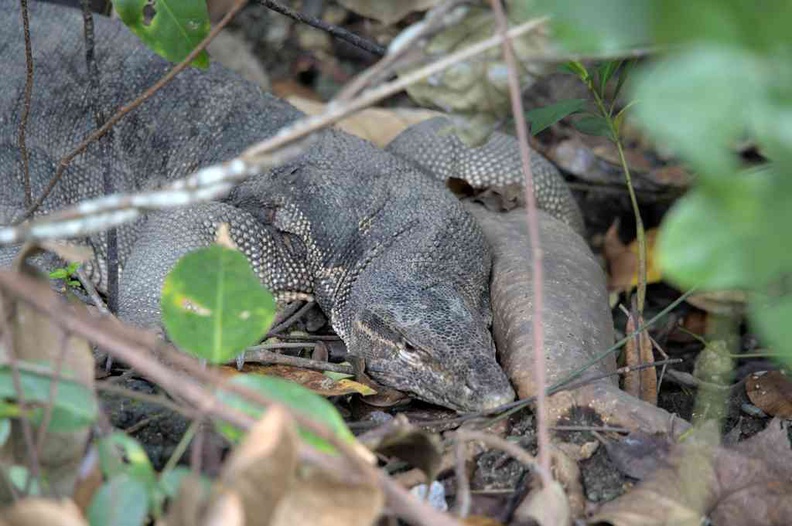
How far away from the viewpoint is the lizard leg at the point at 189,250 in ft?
12.4

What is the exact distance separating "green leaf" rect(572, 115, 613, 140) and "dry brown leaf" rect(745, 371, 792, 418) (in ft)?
3.43

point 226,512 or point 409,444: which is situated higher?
point 226,512

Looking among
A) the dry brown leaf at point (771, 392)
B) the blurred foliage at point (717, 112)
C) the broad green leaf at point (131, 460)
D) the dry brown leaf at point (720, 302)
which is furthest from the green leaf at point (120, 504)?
the dry brown leaf at point (720, 302)

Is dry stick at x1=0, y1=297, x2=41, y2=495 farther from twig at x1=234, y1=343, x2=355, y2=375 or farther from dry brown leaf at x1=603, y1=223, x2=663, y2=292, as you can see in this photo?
dry brown leaf at x1=603, y1=223, x2=663, y2=292

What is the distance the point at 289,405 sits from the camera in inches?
66.2

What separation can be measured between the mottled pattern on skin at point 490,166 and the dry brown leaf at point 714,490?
91.8 inches

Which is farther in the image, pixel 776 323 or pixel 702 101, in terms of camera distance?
pixel 776 323

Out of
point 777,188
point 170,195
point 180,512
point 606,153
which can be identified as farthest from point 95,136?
point 606,153

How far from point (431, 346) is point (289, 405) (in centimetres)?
171

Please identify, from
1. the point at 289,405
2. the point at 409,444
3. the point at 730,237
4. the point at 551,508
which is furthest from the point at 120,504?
the point at 730,237

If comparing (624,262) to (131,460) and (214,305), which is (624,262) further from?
(131,460)

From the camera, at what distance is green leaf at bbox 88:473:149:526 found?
5.49ft

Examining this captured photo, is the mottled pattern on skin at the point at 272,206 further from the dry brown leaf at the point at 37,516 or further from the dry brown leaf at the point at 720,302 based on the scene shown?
the dry brown leaf at the point at 37,516

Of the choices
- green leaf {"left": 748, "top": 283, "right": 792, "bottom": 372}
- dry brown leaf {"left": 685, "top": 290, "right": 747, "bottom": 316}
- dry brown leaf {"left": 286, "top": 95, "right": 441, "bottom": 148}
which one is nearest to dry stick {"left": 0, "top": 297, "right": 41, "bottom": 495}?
green leaf {"left": 748, "top": 283, "right": 792, "bottom": 372}
